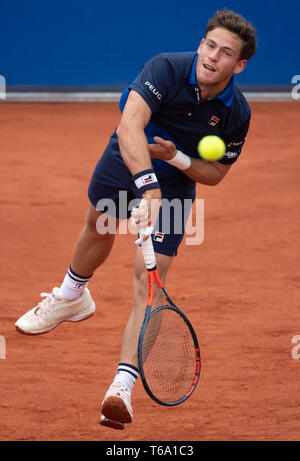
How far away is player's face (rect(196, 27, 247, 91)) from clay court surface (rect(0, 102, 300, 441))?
65.2 inches

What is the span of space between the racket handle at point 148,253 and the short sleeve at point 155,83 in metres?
0.68

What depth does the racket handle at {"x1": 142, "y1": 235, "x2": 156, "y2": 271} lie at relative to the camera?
3.37 metres

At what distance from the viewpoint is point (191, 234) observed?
22.5ft

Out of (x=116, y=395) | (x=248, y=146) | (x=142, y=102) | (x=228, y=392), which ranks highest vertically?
(x=142, y=102)

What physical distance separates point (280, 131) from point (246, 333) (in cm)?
590

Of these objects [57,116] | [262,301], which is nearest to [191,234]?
[262,301]

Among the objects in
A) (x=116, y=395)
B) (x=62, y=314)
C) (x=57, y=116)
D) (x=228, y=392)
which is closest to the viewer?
(x=116, y=395)

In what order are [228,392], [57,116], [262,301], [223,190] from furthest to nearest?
[57,116]
[223,190]
[262,301]
[228,392]

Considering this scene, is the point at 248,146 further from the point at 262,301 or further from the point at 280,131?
the point at 262,301
